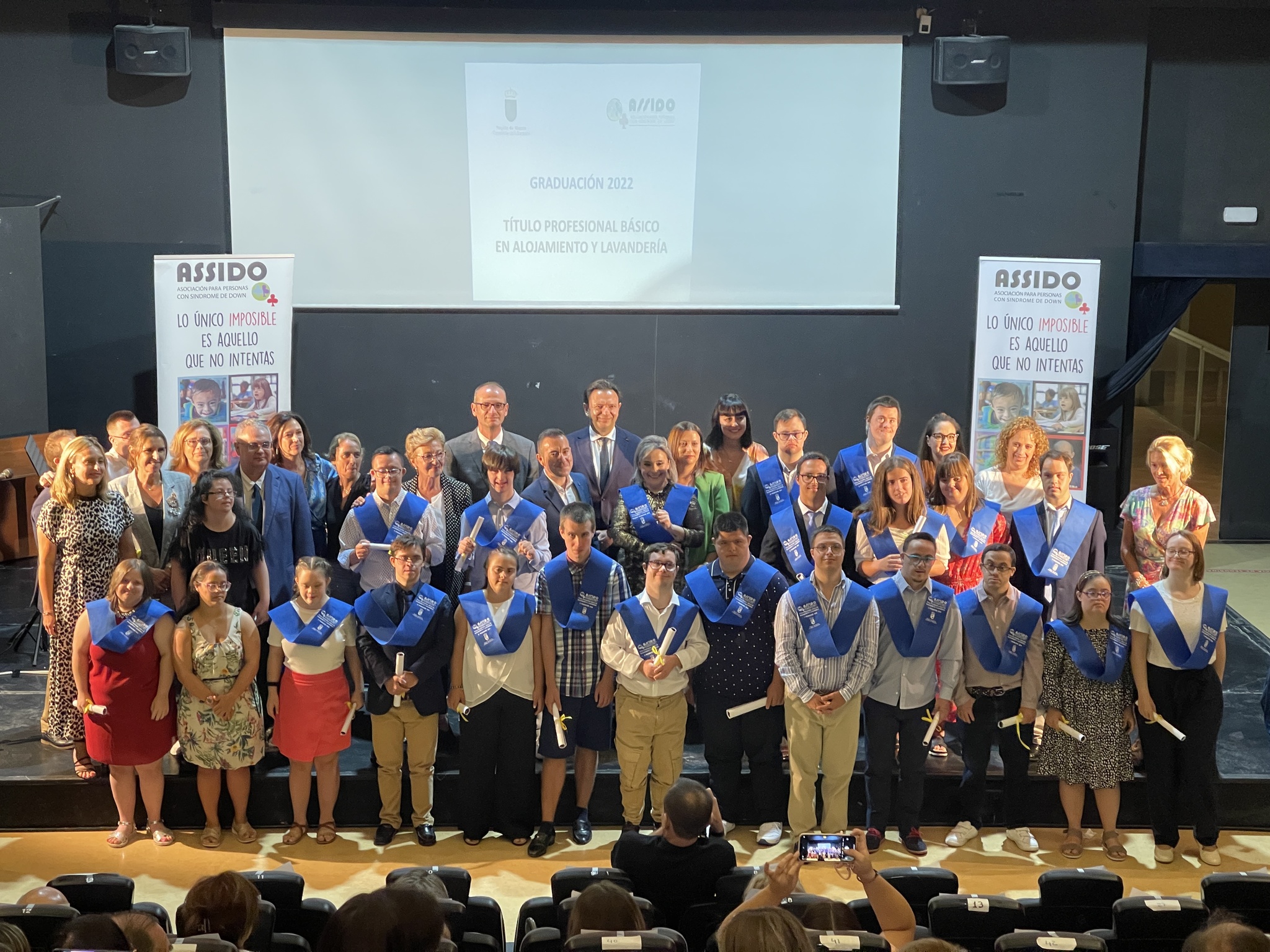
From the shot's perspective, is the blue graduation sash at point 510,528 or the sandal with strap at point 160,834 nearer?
the sandal with strap at point 160,834

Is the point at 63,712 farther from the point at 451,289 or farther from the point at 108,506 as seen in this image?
the point at 451,289

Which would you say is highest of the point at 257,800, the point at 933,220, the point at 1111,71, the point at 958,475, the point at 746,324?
the point at 1111,71

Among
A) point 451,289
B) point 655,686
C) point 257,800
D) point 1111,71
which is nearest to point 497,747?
point 655,686

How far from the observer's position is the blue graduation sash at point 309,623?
515 centimetres

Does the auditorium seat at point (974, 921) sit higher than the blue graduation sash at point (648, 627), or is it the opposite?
the blue graduation sash at point (648, 627)

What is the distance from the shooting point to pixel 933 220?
8625 millimetres

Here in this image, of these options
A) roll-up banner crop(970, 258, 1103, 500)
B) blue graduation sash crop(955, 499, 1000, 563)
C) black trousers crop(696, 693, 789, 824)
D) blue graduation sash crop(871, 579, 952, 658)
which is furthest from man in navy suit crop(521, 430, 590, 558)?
roll-up banner crop(970, 258, 1103, 500)

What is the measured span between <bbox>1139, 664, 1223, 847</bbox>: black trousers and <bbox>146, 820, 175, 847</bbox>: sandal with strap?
3998mm

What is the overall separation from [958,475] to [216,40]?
18.7ft

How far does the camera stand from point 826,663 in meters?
5.08

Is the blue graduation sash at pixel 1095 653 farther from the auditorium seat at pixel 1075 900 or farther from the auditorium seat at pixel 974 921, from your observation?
the auditorium seat at pixel 974 921

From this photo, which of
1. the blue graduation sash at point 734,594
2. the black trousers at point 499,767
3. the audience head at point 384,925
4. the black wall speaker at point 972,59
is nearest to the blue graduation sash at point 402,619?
the black trousers at point 499,767

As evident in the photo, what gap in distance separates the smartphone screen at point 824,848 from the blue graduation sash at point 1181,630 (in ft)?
7.07

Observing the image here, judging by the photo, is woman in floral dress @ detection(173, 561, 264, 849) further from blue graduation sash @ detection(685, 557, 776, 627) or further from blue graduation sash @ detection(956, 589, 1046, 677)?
blue graduation sash @ detection(956, 589, 1046, 677)
